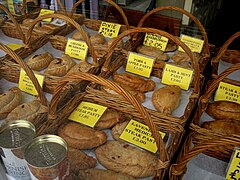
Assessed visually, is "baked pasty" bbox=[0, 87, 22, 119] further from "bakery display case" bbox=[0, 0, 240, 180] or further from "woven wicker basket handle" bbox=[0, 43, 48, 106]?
"woven wicker basket handle" bbox=[0, 43, 48, 106]

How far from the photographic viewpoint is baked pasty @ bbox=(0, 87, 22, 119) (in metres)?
1.27

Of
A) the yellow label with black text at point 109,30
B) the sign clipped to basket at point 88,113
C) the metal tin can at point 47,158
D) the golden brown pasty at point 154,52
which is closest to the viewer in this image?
the metal tin can at point 47,158

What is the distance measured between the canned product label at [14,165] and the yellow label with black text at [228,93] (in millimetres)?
996

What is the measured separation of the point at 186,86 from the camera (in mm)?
1450

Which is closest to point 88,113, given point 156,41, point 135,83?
point 135,83

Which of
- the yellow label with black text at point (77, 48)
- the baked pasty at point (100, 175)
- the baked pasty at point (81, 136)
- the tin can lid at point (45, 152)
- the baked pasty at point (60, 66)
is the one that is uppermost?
the tin can lid at point (45, 152)

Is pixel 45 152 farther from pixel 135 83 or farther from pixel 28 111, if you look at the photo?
pixel 135 83

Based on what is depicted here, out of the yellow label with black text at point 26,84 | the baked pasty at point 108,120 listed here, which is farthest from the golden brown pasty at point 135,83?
the yellow label with black text at point 26,84

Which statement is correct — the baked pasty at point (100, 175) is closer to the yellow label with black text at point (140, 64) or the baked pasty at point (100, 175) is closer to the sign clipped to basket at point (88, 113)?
the sign clipped to basket at point (88, 113)

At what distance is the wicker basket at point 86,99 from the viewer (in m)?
0.84

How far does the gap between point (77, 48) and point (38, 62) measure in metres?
0.27

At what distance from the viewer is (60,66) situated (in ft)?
5.12

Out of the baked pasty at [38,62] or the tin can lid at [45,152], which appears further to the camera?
the baked pasty at [38,62]

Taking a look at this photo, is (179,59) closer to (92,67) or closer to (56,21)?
(92,67)
